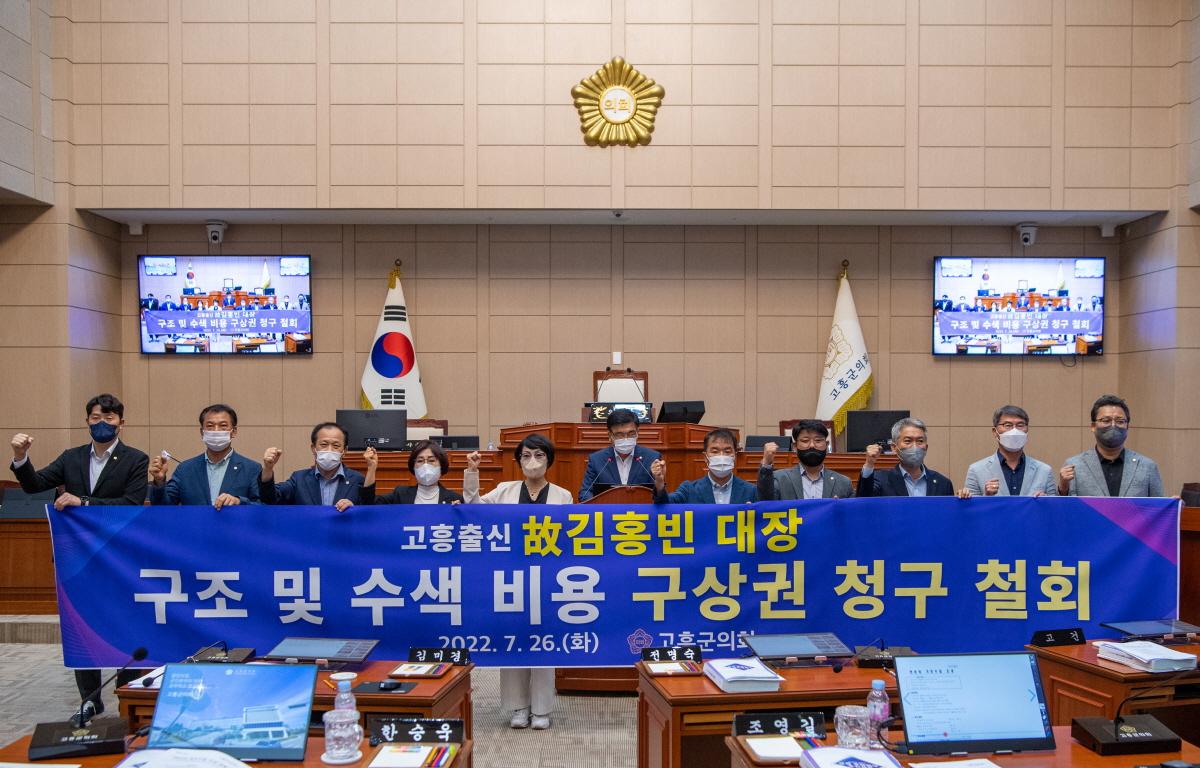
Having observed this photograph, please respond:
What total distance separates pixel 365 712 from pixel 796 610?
6.20 feet

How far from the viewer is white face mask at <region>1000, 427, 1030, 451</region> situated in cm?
419

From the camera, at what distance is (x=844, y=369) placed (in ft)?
29.1

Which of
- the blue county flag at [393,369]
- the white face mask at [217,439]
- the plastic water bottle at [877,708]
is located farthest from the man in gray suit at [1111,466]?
the blue county flag at [393,369]

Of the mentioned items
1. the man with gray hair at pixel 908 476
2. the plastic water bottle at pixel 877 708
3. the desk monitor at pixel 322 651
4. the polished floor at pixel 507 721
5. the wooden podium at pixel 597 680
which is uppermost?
the man with gray hair at pixel 908 476

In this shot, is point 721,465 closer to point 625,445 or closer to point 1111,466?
point 625,445

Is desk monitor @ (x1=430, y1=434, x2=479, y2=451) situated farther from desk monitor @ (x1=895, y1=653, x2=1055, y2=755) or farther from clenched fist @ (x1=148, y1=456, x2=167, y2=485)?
desk monitor @ (x1=895, y1=653, x2=1055, y2=755)

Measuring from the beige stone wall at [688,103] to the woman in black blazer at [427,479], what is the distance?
15.7 feet

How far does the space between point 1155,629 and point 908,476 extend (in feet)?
4.01

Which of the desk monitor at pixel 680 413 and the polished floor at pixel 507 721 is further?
the desk monitor at pixel 680 413

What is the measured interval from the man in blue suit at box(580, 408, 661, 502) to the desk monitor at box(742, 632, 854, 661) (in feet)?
5.30

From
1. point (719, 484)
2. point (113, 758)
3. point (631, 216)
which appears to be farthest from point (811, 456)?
point (631, 216)

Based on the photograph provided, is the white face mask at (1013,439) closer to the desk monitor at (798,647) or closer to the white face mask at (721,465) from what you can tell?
the white face mask at (721,465)

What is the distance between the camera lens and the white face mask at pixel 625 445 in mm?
4746

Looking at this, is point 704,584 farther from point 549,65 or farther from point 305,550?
point 549,65
